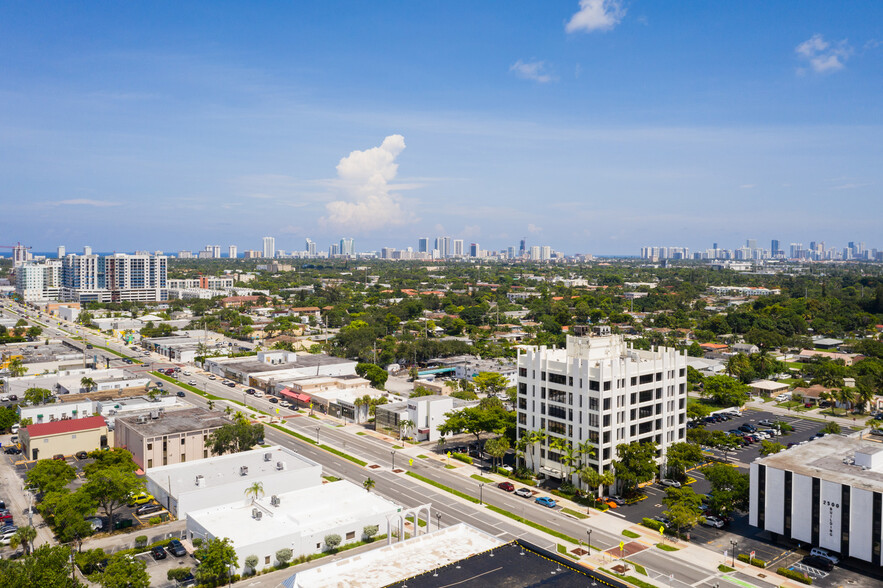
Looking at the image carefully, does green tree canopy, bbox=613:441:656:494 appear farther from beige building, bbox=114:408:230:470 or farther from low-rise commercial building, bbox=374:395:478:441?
beige building, bbox=114:408:230:470

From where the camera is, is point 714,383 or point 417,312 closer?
point 714,383

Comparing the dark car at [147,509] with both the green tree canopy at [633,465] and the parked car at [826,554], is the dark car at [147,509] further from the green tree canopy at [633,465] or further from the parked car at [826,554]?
the parked car at [826,554]

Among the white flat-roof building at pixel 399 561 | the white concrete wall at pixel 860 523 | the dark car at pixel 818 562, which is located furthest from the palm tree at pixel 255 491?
the white concrete wall at pixel 860 523

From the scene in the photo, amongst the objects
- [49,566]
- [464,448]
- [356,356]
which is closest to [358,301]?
[356,356]

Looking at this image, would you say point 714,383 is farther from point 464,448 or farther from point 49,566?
point 49,566

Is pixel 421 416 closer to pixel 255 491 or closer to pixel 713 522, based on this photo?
pixel 255 491

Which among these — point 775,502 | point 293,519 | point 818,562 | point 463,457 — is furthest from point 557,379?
point 293,519
